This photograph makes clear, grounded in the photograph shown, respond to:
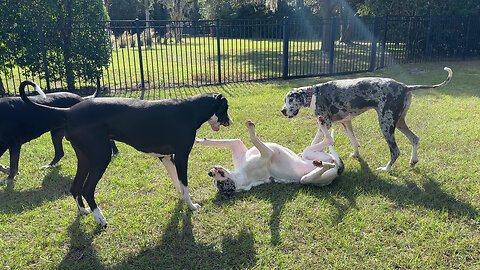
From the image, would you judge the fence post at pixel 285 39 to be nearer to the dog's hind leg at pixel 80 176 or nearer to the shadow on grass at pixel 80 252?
the dog's hind leg at pixel 80 176

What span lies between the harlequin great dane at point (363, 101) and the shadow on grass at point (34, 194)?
3.32 m

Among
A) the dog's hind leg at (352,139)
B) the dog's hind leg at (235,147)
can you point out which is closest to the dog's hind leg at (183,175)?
the dog's hind leg at (235,147)

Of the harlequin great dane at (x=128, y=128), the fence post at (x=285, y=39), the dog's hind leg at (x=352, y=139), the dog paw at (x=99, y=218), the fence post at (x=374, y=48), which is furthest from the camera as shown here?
the fence post at (x=374, y=48)

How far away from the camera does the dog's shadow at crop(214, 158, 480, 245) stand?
404cm

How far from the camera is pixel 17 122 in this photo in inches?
183

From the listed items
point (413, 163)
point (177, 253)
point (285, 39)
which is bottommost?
point (177, 253)

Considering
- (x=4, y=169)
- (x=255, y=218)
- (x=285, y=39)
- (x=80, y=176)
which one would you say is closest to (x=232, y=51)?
(x=285, y=39)

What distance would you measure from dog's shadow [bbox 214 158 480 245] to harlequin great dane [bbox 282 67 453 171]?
1.62ft

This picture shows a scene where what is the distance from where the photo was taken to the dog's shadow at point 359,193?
4.04m

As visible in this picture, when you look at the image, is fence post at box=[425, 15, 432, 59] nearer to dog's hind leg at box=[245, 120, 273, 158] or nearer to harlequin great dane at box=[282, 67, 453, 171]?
harlequin great dane at box=[282, 67, 453, 171]

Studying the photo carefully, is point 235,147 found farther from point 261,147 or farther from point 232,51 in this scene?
point 232,51

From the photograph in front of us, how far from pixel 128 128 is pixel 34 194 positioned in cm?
199

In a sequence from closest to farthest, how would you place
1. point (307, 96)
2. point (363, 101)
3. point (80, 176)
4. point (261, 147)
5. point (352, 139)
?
1. point (80, 176)
2. point (261, 147)
3. point (363, 101)
4. point (307, 96)
5. point (352, 139)

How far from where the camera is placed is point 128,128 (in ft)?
11.7
